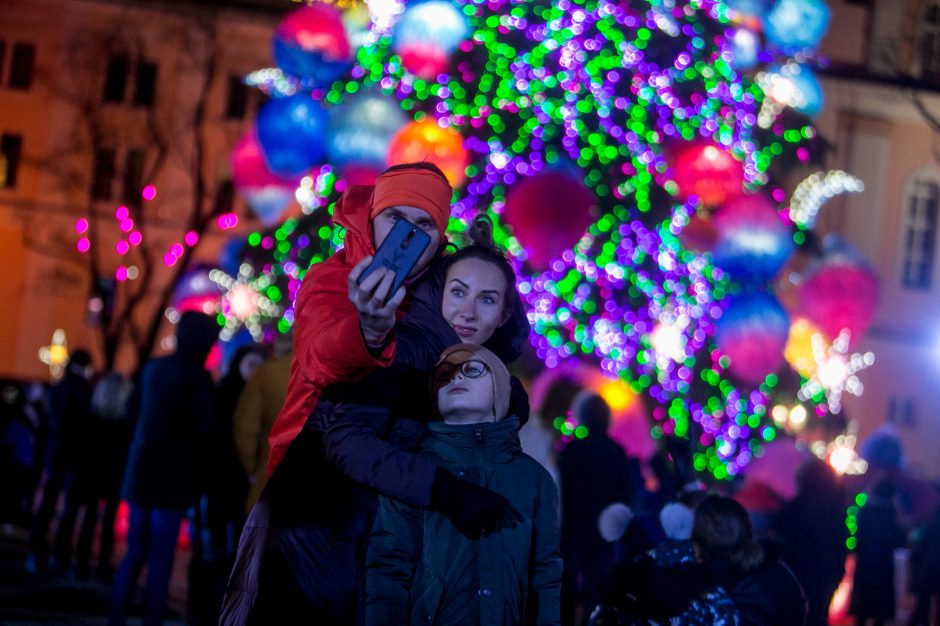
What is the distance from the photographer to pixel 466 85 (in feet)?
51.9

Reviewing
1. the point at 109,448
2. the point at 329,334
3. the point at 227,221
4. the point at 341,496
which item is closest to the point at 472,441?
the point at 341,496

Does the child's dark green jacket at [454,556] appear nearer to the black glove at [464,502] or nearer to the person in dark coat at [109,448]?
the black glove at [464,502]

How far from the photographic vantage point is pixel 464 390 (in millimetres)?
4156

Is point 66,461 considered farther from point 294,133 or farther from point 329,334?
point 329,334

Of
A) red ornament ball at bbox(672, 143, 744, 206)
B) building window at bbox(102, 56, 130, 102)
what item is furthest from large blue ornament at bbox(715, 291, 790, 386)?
building window at bbox(102, 56, 130, 102)

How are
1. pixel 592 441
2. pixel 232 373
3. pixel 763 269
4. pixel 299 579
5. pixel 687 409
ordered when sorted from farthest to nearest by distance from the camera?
pixel 687 409
pixel 763 269
pixel 592 441
pixel 232 373
pixel 299 579

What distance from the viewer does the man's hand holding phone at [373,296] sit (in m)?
3.56

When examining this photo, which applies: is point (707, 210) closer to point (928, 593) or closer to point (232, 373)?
point (928, 593)

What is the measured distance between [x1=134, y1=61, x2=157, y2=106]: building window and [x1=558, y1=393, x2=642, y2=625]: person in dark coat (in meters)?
32.5

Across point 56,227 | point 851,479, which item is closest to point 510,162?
point 851,479

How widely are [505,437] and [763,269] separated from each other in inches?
438

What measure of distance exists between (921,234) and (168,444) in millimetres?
34861

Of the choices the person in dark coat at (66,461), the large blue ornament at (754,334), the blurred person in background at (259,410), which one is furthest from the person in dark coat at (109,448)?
the large blue ornament at (754,334)

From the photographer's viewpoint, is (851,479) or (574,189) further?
(851,479)
